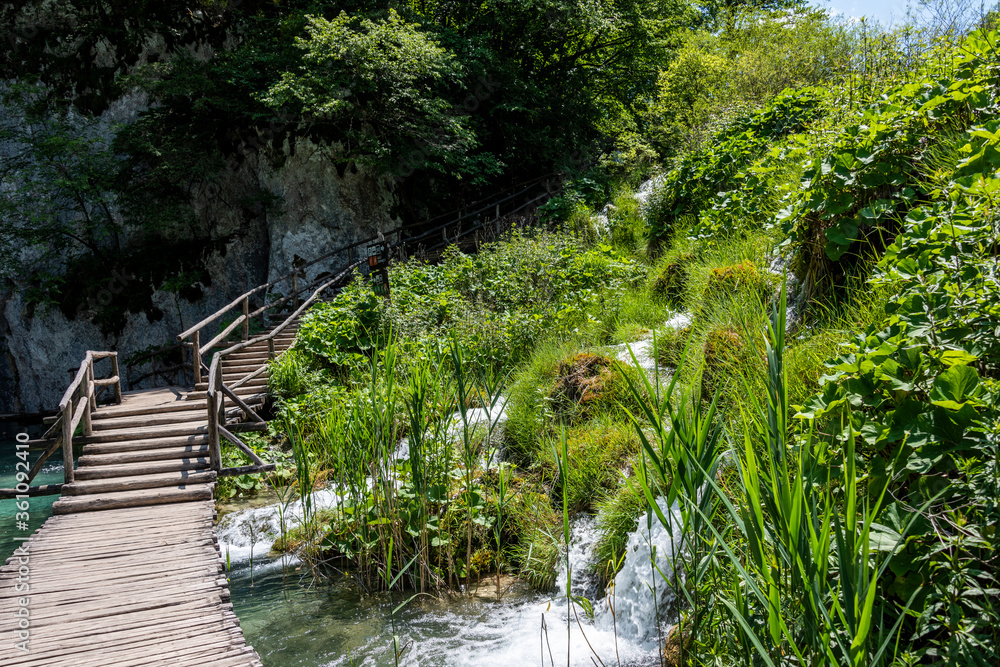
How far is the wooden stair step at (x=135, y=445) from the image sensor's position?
730cm

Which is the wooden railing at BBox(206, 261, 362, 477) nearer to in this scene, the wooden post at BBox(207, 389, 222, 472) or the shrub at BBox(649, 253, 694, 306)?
the wooden post at BBox(207, 389, 222, 472)

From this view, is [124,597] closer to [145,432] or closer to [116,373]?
[145,432]

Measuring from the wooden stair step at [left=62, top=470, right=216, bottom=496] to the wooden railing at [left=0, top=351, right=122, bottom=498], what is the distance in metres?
0.14

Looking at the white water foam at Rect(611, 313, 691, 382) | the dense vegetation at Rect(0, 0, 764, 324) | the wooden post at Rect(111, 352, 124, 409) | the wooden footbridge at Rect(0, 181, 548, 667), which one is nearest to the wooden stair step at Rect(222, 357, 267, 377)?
the wooden footbridge at Rect(0, 181, 548, 667)

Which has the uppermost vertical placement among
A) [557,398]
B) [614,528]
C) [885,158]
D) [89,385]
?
[885,158]

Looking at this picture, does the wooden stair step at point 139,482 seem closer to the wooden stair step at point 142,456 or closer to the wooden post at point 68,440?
the wooden post at point 68,440

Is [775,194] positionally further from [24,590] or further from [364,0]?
[364,0]

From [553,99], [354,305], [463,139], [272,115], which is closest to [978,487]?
[354,305]

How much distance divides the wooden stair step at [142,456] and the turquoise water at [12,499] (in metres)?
1.66

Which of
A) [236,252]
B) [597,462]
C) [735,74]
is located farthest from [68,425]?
[735,74]

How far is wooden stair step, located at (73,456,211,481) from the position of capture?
6.80 m

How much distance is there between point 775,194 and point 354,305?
7.17 meters

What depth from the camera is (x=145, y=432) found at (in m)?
7.60

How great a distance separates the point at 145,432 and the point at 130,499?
1410 mm
